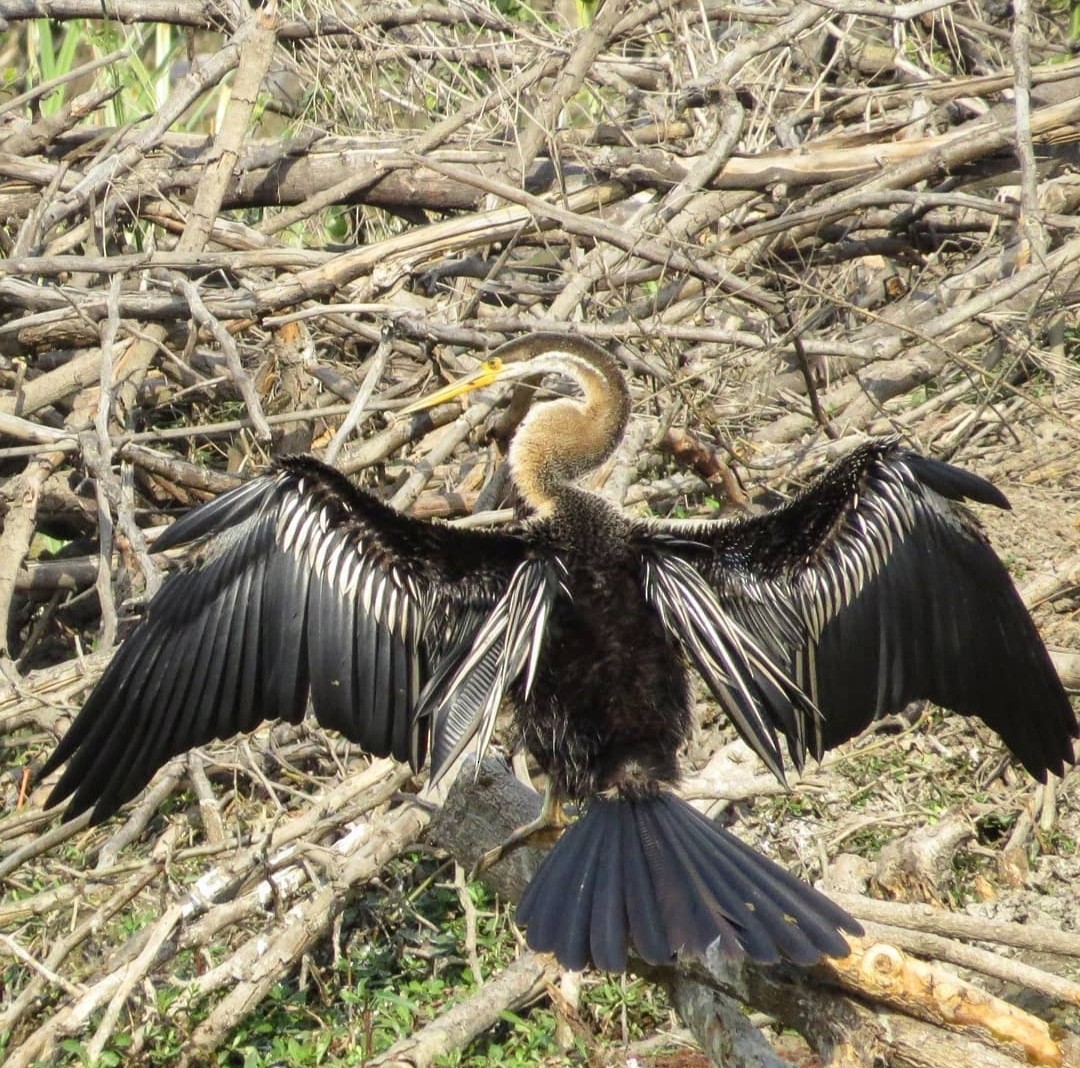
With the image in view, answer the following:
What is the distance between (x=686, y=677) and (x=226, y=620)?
38.8 inches

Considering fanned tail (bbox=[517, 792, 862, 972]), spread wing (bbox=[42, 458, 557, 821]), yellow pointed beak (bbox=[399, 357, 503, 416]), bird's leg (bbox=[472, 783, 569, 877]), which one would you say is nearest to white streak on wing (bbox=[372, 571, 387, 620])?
spread wing (bbox=[42, 458, 557, 821])

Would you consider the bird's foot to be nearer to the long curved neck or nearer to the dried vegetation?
the dried vegetation

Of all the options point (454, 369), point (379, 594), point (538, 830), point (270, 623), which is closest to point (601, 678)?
point (538, 830)

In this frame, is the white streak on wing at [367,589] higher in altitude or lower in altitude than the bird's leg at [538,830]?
higher

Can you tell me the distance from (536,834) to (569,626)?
45 cm

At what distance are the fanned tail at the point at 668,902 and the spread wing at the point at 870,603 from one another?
0.40 metres

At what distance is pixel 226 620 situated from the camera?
3.30 m

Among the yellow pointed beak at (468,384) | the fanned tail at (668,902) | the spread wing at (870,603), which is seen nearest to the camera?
the fanned tail at (668,902)

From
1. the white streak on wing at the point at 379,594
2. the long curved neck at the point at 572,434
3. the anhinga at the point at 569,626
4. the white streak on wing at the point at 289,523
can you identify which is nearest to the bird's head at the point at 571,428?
the long curved neck at the point at 572,434

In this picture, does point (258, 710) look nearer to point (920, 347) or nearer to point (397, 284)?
point (397, 284)

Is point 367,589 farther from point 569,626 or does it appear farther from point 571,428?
point 571,428

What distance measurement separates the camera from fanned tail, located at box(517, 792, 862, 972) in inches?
104

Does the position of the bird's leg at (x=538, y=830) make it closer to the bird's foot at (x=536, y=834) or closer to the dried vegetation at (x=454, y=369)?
the bird's foot at (x=536, y=834)

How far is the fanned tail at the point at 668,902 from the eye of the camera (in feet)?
8.64
